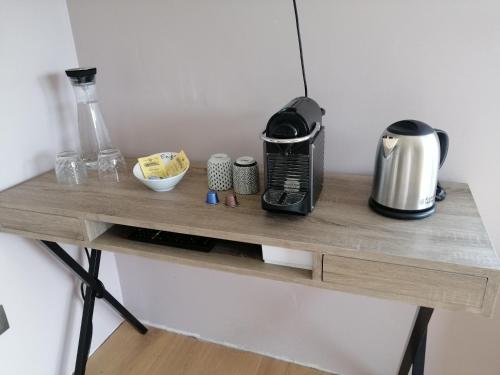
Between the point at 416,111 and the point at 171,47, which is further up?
the point at 171,47

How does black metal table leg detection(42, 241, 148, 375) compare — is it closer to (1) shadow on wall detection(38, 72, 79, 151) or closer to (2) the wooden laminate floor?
(2) the wooden laminate floor

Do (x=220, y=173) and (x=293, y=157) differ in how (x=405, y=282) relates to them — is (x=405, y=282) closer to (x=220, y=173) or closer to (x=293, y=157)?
(x=293, y=157)

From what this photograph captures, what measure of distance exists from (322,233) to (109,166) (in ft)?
Result: 2.62

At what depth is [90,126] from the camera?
4.58 feet

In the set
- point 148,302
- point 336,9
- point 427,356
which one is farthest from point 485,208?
point 148,302

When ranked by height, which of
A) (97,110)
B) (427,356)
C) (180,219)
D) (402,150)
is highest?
(97,110)

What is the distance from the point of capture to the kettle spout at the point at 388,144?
90cm

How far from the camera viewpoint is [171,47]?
1.32m

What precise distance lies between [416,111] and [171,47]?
823mm

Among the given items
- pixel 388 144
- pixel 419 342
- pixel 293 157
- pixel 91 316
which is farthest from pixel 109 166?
pixel 419 342

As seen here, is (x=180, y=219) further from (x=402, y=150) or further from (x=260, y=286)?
(x=260, y=286)

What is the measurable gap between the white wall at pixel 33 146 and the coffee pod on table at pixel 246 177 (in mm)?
764

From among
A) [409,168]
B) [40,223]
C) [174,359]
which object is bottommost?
[174,359]

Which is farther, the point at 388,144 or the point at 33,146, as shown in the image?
the point at 33,146
